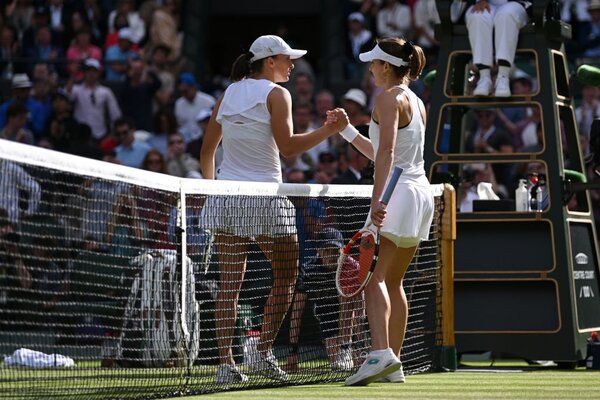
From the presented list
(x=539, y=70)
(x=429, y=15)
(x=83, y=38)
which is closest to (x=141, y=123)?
(x=83, y=38)

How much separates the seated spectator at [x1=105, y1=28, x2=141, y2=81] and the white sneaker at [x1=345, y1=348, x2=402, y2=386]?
46.7ft

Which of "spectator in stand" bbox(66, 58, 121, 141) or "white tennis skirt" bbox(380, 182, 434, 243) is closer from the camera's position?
"white tennis skirt" bbox(380, 182, 434, 243)

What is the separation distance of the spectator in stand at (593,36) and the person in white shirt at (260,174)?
39.8ft

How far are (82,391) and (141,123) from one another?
13.4 m

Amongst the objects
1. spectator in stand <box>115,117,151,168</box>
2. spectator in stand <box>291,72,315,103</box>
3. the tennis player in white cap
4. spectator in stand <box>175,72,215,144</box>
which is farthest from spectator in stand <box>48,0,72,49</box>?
the tennis player in white cap

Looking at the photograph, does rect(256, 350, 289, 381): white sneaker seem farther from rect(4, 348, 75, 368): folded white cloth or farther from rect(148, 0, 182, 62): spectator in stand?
rect(148, 0, 182, 62): spectator in stand

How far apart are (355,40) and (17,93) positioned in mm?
5385

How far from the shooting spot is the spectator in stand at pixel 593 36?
21.1 m

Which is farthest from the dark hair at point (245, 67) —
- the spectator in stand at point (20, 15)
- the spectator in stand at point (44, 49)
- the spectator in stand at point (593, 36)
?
the spectator in stand at point (20, 15)

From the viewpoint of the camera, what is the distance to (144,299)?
973 centimetres

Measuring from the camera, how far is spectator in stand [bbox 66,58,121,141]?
70.6ft

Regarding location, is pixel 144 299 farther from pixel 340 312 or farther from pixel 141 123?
pixel 141 123

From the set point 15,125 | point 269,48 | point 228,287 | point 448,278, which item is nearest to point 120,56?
point 15,125

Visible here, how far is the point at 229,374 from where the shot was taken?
357 inches
